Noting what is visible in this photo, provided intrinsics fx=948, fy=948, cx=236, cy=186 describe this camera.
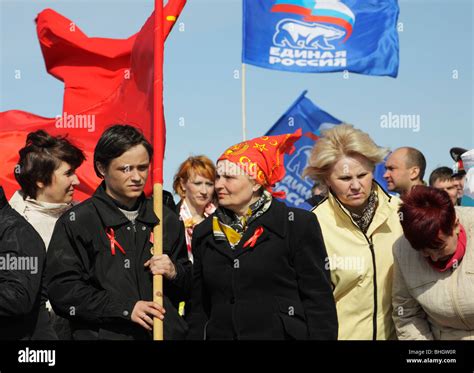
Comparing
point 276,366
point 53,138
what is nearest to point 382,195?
point 276,366

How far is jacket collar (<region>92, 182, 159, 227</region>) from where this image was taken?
16.5 feet

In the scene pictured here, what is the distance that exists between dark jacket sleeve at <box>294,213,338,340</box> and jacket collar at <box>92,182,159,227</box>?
80cm

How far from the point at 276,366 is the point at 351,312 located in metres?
0.76

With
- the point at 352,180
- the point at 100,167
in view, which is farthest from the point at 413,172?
the point at 100,167

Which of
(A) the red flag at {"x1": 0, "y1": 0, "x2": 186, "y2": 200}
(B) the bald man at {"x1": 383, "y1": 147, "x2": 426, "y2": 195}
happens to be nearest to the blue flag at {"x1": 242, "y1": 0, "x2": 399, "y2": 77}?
(A) the red flag at {"x1": 0, "y1": 0, "x2": 186, "y2": 200}

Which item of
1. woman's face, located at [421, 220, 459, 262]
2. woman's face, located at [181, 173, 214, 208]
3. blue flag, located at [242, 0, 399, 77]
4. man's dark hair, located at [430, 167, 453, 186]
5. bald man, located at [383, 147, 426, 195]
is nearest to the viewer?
woman's face, located at [421, 220, 459, 262]

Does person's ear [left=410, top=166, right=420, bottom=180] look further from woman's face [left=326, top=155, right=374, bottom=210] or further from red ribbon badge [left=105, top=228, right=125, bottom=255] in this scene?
red ribbon badge [left=105, top=228, right=125, bottom=255]

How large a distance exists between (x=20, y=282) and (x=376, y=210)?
2.09 meters

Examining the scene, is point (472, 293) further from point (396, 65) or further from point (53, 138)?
point (396, 65)

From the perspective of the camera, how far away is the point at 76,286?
4863 mm

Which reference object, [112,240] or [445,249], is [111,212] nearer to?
[112,240]

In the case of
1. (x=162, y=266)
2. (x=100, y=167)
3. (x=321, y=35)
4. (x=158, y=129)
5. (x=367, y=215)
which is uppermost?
(x=321, y=35)

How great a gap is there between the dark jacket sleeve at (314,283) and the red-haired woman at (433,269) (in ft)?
1.44

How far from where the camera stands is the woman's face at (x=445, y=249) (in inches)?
195
